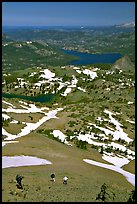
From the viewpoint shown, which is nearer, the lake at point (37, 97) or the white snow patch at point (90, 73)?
the lake at point (37, 97)

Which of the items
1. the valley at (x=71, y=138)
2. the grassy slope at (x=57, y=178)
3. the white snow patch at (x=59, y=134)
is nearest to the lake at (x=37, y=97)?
the valley at (x=71, y=138)

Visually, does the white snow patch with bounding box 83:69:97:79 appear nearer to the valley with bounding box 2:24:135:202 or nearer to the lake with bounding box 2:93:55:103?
the valley with bounding box 2:24:135:202

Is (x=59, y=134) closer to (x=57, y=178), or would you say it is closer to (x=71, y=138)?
(x=71, y=138)

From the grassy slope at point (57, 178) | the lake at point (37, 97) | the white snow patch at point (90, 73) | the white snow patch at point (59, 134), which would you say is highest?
the white snow patch at point (90, 73)

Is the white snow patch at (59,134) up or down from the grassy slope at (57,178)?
down

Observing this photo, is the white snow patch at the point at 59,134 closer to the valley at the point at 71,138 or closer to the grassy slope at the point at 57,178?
the valley at the point at 71,138

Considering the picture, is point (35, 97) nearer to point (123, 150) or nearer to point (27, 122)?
point (27, 122)

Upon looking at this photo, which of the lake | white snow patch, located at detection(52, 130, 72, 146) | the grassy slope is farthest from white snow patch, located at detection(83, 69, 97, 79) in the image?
the grassy slope

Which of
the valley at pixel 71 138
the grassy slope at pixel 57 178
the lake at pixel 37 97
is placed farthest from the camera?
the lake at pixel 37 97

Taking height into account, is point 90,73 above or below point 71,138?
above

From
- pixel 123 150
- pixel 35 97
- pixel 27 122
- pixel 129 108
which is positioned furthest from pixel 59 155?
pixel 35 97

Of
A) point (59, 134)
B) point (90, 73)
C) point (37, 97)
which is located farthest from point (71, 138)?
point (90, 73)
